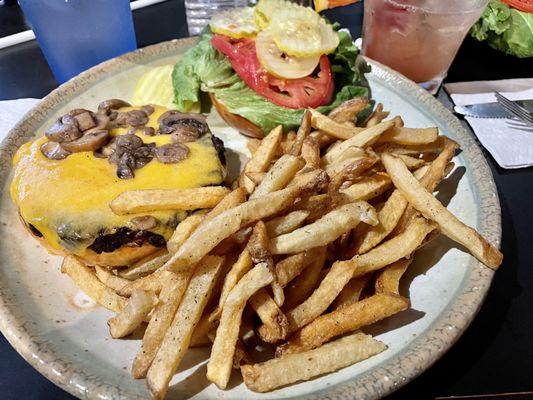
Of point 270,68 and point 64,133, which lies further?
point 270,68

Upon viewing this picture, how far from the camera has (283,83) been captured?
2291 millimetres

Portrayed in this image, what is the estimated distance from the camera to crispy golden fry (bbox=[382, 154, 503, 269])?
1.58 metres

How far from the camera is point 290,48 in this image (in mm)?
2182

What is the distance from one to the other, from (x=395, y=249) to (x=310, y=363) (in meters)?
0.46

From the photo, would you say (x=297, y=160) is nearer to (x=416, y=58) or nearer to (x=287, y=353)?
(x=287, y=353)

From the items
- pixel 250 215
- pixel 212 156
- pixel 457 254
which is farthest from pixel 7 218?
pixel 457 254

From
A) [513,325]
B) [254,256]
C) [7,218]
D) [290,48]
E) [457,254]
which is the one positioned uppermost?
[290,48]

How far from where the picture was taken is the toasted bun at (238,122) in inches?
92.4

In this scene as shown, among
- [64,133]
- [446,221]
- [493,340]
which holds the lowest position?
[493,340]

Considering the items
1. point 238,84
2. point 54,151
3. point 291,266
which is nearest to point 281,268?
point 291,266

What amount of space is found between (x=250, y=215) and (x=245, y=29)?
4.19 ft

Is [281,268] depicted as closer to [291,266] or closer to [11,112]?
[291,266]

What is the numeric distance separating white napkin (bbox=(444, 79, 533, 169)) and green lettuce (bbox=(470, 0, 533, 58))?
30 centimetres

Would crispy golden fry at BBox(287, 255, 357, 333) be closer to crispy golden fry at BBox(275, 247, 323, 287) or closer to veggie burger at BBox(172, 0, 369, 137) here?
crispy golden fry at BBox(275, 247, 323, 287)
